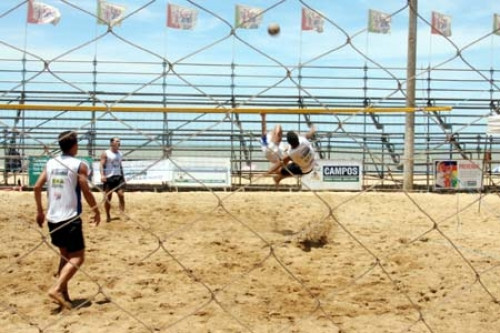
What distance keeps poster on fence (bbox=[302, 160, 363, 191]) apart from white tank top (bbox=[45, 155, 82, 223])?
842 cm

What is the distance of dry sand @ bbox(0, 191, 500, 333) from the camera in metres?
3.76

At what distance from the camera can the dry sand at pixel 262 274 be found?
3.76m

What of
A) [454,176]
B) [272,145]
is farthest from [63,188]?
[454,176]

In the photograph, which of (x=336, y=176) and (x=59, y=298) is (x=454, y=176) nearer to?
(x=336, y=176)

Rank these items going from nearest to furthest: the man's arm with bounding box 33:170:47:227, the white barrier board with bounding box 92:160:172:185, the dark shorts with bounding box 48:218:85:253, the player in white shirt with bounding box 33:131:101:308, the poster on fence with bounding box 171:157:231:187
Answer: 1. the player in white shirt with bounding box 33:131:101:308
2. the man's arm with bounding box 33:170:47:227
3. the dark shorts with bounding box 48:218:85:253
4. the white barrier board with bounding box 92:160:172:185
5. the poster on fence with bounding box 171:157:231:187

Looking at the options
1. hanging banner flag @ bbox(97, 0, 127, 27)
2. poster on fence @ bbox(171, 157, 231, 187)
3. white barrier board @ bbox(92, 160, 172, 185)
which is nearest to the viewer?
hanging banner flag @ bbox(97, 0, 127, 27)

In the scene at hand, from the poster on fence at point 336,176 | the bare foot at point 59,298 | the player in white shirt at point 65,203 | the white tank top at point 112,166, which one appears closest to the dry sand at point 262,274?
the bare foot at point 59,298

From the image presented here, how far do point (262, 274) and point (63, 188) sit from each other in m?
1.95

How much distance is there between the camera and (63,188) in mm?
3828

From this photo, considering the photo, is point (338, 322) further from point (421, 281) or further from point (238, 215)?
point (238, 215)

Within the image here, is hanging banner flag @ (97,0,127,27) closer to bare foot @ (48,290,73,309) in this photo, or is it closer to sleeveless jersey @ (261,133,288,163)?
sleeveless jersey @ (261,133,288,163)

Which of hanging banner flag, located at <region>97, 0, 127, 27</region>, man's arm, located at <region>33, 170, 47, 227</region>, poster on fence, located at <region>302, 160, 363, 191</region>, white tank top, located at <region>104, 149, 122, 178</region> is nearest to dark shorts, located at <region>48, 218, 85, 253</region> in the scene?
man's arm, located at <region>33, 170, 47, 227</region>

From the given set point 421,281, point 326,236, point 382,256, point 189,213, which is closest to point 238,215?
point 189,213

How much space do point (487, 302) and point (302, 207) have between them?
545 centimetres
